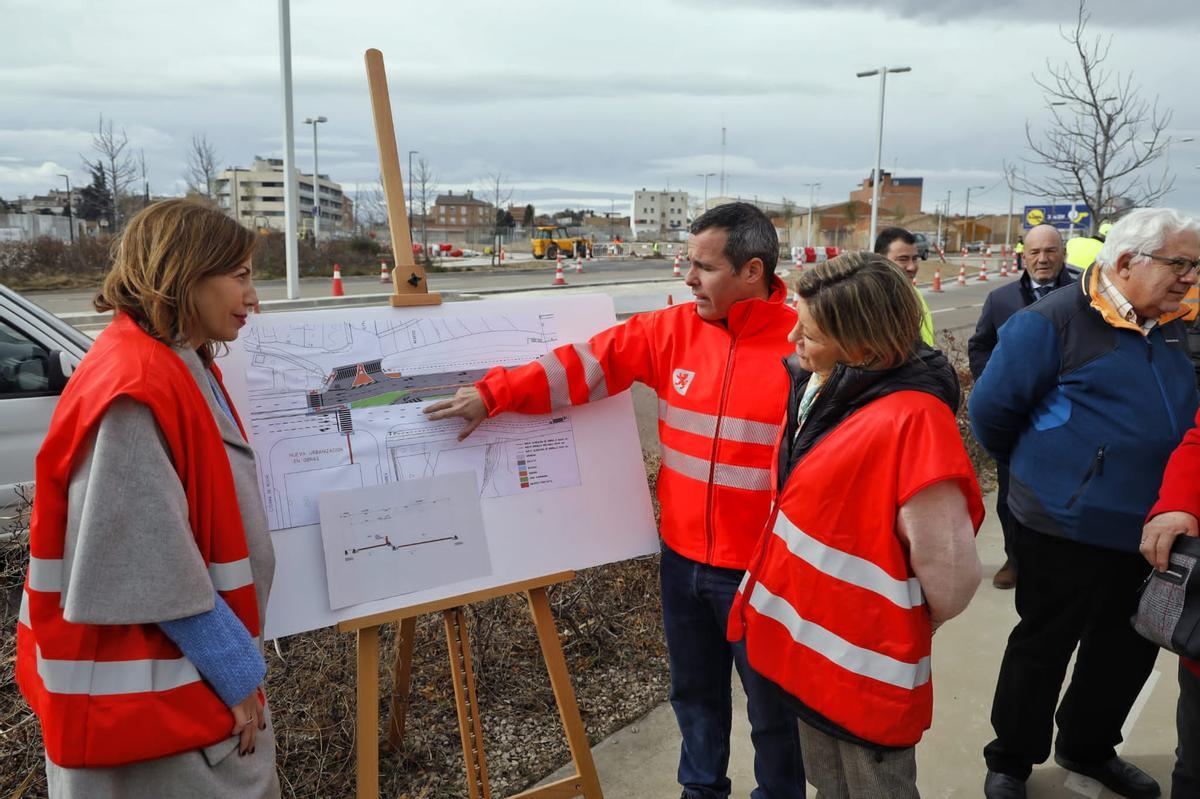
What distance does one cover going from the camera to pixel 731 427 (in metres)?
2.41

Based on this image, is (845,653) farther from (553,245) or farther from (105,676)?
(553,245)

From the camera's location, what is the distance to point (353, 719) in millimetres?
2910

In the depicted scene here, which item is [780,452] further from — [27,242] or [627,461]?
[27,242]

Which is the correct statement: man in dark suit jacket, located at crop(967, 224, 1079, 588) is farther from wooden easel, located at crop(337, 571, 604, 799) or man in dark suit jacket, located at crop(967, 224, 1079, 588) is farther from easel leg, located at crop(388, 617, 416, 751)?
easel leg, located at crop(388, 617, 416, 751)

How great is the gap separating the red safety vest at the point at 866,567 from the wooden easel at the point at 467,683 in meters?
0.86

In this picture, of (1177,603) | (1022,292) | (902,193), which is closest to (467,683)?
(1177,603)

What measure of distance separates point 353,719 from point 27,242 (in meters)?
29.2

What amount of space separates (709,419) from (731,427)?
0.25 ft

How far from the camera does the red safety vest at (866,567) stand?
72.2 inches

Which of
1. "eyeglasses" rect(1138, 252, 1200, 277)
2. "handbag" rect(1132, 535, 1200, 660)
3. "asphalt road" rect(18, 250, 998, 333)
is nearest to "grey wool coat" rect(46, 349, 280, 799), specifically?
"handbag" rect(1132, 535, 1200, 660)

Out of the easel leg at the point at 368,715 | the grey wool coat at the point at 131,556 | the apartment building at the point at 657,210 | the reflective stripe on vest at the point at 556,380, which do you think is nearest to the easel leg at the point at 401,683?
the easel leg at the point at 368,715

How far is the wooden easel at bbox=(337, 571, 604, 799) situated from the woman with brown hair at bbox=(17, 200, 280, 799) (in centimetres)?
55

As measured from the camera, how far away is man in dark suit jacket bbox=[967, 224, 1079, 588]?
461 cm

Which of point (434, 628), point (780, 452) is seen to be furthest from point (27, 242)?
point (780, 452)
